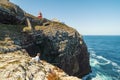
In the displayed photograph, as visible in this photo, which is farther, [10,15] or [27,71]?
[10,15]

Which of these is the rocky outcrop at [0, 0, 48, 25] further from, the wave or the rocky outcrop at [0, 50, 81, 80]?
the wave

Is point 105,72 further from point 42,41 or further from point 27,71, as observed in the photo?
point 27,71

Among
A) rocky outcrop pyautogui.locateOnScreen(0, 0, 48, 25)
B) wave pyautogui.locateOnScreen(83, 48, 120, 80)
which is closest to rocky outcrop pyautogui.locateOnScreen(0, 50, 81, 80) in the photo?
rocky outcrop pyautogui.locateOnScreen(0, 0, 48, 25)

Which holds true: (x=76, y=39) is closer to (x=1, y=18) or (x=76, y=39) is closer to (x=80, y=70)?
(x=80, y=70)

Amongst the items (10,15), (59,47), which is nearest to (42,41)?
Result: (59,47)

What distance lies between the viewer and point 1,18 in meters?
38.9

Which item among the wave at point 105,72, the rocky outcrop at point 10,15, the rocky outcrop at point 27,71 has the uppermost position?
the rocky outcrop at point 10,15

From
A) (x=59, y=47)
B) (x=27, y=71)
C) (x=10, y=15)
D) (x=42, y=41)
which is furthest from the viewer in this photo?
(x=59, y=47)

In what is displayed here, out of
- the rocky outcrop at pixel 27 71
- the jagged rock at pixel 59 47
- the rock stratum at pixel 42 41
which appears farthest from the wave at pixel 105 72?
the rocky outcrop at pixel 27 71

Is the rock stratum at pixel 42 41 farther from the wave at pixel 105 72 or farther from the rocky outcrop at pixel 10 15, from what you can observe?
the wave at pixel 105 72

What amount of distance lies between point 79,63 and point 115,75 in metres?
12.9

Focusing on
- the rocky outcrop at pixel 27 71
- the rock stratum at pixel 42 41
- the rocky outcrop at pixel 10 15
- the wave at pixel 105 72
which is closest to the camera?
the rocky outcrop at pixel 27 71

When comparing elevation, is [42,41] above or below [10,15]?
below

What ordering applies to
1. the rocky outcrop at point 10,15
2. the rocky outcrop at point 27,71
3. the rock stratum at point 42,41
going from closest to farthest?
the rocky outcrop at point 27,71
the rock stratum at point 42,41
the rocky outcrop at point 10,15
